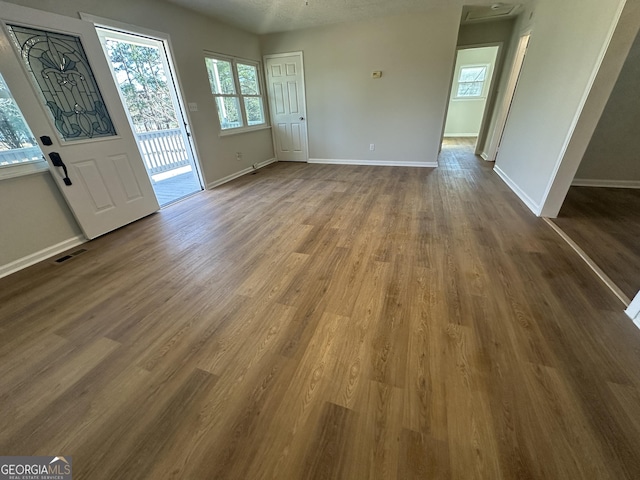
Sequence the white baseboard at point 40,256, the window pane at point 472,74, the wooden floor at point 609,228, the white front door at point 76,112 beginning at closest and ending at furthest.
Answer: the wooden floor at point 609,228 < the white front door at point 76,112 < the white baseboard at point 40,256 < the window pane at point 472,74

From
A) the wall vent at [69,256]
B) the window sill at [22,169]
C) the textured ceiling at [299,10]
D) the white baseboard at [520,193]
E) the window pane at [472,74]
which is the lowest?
the wall vent at [69,256]

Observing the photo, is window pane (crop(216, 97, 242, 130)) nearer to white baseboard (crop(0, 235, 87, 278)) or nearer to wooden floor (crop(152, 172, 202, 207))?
wooden floor (crop(152, 172, 202, 207))

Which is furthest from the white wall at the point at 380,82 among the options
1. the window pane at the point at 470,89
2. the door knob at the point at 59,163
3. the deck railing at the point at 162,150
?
the window pane at the point at 470,89

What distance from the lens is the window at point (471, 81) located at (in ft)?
26.5

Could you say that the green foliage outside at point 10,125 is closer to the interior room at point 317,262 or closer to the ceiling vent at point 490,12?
the interior room at point 317,262

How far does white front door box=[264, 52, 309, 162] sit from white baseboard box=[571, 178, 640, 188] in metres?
4.86

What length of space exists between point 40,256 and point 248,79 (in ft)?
14.6

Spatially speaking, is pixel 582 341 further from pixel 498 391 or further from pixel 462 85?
pixel 462 85

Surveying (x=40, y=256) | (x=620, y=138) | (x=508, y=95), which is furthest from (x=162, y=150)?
(x=620, y=138)

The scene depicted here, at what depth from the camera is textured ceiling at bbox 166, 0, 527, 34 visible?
11.5 ft

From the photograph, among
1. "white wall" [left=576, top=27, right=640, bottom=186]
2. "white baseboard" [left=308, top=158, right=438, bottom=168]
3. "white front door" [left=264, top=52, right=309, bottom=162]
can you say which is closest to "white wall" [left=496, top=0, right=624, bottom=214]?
"white wall" [left=576, top=27, right=640, bottom=186]

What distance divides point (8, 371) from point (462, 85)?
1109 centimetres

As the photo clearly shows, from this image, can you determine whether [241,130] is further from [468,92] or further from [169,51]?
[468,92]

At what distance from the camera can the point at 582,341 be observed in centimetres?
142
